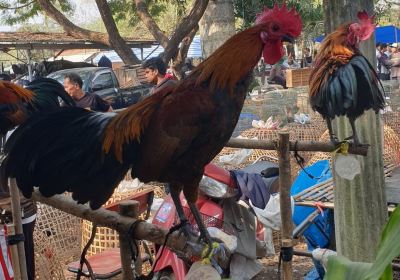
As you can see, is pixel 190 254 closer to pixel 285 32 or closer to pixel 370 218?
pixel 285 32

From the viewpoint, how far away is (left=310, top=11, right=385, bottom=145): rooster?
9.34 ft

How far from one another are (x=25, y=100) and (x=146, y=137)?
97 cm

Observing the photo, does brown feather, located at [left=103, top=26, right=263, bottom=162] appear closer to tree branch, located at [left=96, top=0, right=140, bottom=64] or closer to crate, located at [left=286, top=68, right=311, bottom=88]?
tree branch, located at [left=96, top=0, right=140, bottom=64]

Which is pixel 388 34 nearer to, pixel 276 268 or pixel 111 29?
pixel 111 29

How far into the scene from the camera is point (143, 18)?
30.9 feet

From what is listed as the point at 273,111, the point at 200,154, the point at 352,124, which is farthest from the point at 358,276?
the point at 273,111

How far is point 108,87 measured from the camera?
40.8ft

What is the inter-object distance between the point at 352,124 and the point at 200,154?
1238 millimetres

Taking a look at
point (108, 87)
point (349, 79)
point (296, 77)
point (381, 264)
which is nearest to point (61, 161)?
point (381, 264)

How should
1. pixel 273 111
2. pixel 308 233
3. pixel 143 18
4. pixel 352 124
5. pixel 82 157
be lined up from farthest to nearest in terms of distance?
pixel 143 18, pixel 273 111, pixel 308 233, pixel 352 124, pixel 82 157

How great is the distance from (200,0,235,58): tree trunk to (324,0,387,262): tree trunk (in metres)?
3.14

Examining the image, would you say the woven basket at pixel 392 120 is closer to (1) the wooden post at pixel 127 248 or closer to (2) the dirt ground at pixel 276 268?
(2) the dirt ground at pixel 276 268

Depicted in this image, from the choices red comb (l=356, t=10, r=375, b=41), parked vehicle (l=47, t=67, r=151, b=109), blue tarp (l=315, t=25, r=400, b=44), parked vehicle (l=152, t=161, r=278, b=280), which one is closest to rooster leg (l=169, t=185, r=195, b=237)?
parked vehicle (l=152, t=161, r=278, b=280)

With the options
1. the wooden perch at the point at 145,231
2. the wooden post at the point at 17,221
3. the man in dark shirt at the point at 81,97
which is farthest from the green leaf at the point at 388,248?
the man in dark shirt at the point at 81,97
